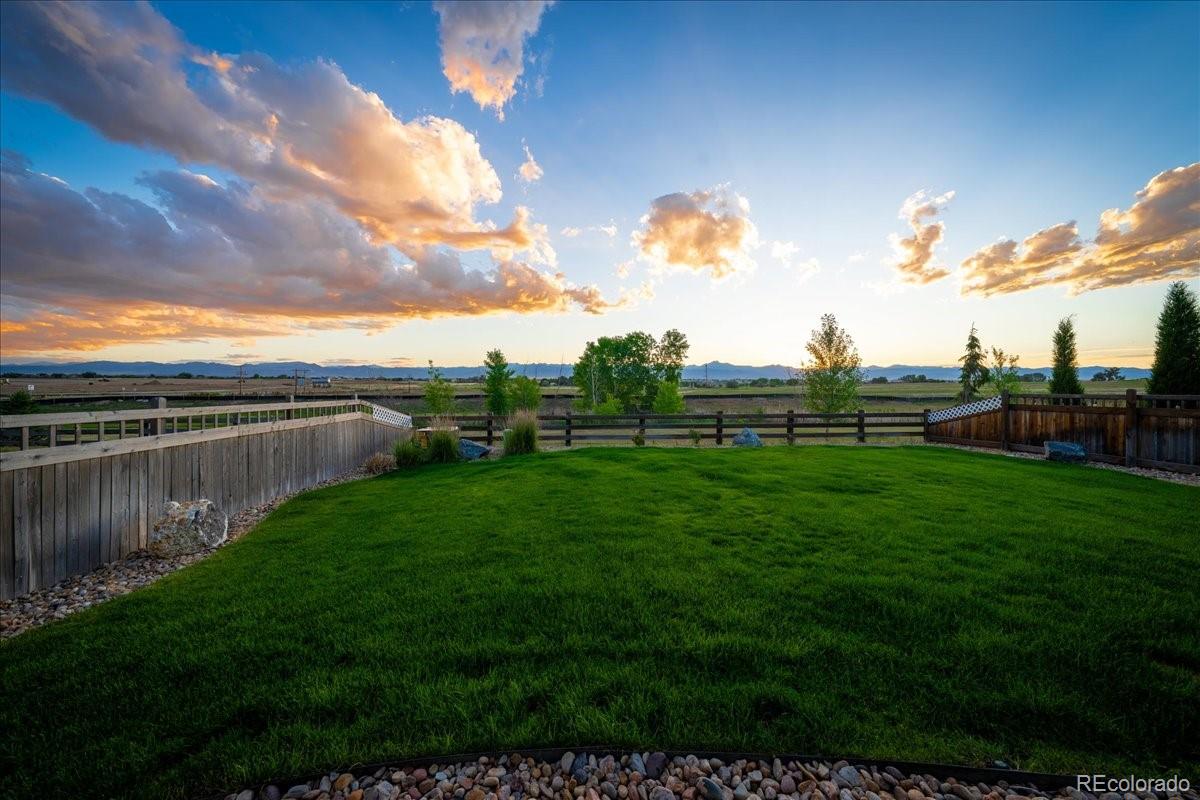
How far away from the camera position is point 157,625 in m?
3.49

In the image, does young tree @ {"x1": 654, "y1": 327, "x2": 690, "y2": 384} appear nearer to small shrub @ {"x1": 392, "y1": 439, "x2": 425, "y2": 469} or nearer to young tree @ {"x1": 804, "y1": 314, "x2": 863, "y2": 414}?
young tree @ {"x1": 804, "y1": 314, "x2": 863, "y2": 414}

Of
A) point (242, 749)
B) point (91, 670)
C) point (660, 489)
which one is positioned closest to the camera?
point (242, 749)

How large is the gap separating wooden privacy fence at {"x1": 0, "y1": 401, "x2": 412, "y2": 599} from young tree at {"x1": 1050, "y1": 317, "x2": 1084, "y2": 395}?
30241 millimetres

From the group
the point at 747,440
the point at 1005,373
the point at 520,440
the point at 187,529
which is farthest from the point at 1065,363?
the point at 187,529

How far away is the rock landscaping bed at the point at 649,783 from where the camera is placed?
1.95m

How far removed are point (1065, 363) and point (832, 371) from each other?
419 inches

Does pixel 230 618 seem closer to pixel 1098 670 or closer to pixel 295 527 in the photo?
pixel 295 527

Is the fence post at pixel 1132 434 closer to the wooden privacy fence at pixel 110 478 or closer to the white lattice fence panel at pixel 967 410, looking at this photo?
the white lattice fence panel at pixel 967 410

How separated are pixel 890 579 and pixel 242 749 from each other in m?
4.55

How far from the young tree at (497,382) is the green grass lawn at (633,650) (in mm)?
30336

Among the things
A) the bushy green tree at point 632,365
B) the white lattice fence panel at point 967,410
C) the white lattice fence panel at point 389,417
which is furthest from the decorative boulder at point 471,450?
the bushy green tree at point 632,365

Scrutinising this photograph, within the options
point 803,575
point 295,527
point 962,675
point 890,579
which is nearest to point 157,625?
point 295,527

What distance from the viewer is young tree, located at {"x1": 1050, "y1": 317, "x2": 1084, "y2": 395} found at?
21.3 meters

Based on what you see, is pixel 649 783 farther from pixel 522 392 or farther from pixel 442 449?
pixel 522 392
